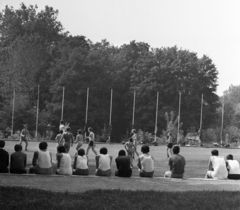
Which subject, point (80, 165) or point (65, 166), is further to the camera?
point (80, 165)

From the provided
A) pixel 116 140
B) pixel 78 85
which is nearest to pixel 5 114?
pixel 78 85

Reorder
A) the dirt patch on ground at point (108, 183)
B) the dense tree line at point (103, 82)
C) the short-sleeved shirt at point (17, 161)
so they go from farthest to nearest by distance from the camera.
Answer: the dense tree line at point (103, 82), the short-sleeved shirt at point (17, 161), the dirt patch on ground at point (108, 183)

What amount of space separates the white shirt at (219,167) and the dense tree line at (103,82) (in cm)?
4798

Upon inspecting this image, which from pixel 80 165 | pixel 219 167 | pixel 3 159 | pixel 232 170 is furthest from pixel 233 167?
pixel 3 159

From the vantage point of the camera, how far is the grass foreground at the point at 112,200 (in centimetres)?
1378

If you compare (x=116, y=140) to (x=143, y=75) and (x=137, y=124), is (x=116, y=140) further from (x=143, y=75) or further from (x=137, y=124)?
(x=143, y=75)

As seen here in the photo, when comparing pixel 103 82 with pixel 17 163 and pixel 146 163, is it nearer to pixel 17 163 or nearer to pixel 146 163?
pixel 146 163

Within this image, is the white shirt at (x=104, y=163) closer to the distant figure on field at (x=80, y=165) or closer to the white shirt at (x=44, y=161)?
the distant figure on field at (x=80, y=165)

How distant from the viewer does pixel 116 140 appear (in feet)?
247

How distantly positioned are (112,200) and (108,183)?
3.11 metres

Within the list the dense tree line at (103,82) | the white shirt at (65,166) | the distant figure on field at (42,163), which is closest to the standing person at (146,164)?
the white shirt at (65,166)

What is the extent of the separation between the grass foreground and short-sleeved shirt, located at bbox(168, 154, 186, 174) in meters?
2.97

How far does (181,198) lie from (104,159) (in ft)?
15.6

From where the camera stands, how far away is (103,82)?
75250 mm
